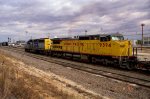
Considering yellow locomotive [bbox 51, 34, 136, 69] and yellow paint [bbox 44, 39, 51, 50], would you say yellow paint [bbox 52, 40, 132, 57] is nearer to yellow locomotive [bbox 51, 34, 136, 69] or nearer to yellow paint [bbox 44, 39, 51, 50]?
yellow locomotive [bbox 51, 34, 136, 69]

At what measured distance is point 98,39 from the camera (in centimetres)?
2814

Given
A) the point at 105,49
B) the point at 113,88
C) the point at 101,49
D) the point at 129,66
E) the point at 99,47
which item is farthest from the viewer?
the point at 99,47

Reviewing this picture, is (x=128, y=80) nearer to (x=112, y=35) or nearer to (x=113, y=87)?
(x=113, y=87)

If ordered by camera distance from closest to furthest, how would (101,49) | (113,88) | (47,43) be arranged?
(113,88)
(101,49)
(47,43)

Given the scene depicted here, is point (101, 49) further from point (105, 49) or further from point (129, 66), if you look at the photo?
point (129, 66)

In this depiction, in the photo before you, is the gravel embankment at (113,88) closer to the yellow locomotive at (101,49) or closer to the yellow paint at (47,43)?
the yellow locomotive at (101,49)

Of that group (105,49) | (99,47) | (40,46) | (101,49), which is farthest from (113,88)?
(40,46)

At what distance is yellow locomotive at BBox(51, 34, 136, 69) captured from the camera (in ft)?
80.5

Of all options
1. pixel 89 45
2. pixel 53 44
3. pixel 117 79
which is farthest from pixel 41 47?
pixel 117 79

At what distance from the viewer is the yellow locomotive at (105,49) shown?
80.5 ft

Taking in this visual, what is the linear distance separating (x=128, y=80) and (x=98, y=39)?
1064cm

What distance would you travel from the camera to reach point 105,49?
87.8ft

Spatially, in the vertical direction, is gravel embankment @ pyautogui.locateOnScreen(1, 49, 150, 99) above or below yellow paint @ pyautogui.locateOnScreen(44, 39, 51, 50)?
below

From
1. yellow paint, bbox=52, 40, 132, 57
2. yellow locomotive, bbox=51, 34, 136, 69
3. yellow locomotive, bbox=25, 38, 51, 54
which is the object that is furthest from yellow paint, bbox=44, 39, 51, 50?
yellow locomotive, bbox=51, 34, 136, 69
